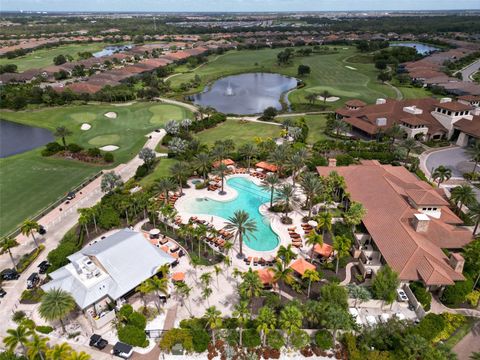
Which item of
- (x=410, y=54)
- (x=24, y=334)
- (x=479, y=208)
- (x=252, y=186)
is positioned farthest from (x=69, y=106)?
(x=410, y=54)

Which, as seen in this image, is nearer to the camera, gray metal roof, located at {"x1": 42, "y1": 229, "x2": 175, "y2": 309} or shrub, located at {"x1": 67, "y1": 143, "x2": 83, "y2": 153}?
gray metal roof, located at {"x1": 42, "y1": 229, "x2": 175, "y2": 309}

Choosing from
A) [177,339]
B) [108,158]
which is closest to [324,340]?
[177,339]

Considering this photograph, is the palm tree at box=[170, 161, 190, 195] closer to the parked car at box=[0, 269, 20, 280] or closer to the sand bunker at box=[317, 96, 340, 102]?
the parked car at box=[0, 269, 20, 280]

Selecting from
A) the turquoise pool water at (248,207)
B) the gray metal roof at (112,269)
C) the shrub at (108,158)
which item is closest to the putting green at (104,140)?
the shrub at (108,158)

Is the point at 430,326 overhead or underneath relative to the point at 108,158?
overhead

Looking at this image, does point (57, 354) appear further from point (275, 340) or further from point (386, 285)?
point (386, 285)

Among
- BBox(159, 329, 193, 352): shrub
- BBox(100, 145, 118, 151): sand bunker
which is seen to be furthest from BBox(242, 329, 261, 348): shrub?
BBox(100, 145, 118, 151): sand bunker
